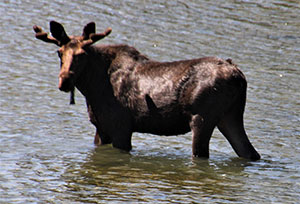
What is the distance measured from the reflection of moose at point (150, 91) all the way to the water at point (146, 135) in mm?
405

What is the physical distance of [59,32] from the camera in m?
10.4

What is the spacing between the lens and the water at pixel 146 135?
8.80 meters

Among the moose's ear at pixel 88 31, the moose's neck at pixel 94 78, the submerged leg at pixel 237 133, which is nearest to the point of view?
the submerged leg at pixel 237 133

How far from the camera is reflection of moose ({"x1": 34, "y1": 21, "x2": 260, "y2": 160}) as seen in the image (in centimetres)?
991

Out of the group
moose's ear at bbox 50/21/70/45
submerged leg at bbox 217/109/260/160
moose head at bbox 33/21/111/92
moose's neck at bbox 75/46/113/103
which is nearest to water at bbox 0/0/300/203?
submerged leg at bbox 217/109/260/160

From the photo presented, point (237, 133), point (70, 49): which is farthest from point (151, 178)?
point (70, 49)

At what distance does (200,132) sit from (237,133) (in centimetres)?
70

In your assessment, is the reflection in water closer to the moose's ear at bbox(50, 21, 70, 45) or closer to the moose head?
the moose head

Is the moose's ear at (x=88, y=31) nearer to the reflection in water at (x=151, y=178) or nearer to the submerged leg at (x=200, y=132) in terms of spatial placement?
the reflection in water at (x=151, y=178)

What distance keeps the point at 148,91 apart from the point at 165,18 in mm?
10781

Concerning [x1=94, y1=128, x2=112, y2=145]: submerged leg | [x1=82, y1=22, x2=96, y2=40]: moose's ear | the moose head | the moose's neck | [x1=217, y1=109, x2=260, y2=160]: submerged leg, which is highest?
[x1=82, y1=22, x2=96, y2=40]: moose's ear

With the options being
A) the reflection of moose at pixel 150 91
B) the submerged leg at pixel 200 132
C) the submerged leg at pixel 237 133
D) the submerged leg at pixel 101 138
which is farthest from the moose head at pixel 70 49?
the submerged leg at pixel 237 133

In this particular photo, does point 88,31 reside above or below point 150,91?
above

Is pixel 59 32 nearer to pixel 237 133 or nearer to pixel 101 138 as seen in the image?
pixel 101 138
